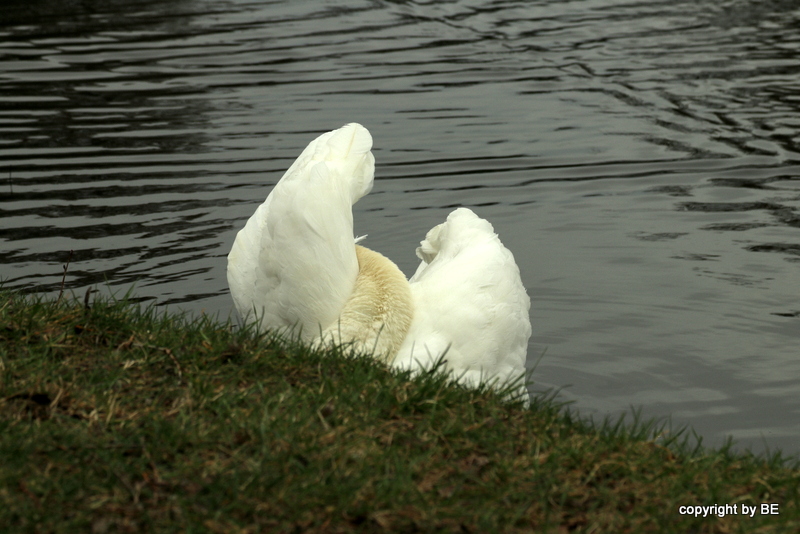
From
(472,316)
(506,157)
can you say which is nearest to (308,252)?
(472,316)

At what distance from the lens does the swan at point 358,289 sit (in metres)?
5.42

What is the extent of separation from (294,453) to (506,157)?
326 inches

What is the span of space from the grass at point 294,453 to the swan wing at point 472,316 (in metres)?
0.67

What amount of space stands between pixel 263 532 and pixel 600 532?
120 cm

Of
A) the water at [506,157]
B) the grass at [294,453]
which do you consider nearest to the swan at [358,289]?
the grass at [294,453]

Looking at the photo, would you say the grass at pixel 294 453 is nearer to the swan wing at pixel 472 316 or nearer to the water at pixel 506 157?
the swan wing at pixel 472 316

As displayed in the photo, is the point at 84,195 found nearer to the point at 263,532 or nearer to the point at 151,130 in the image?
the point at 151,130

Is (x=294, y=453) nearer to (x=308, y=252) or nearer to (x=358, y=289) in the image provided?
(x=308, y=252)

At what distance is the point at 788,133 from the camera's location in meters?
12.3

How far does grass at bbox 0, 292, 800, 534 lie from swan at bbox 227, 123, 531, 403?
0.39m

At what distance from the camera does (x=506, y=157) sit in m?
11.9

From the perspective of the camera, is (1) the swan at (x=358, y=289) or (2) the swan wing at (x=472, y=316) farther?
(2) the swan wing at (x=472, y=316)

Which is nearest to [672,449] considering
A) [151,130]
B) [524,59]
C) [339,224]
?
[339,224]

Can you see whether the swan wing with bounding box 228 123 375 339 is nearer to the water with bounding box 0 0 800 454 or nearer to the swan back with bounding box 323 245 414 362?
the swan back with bounding box 323 245 414 362
